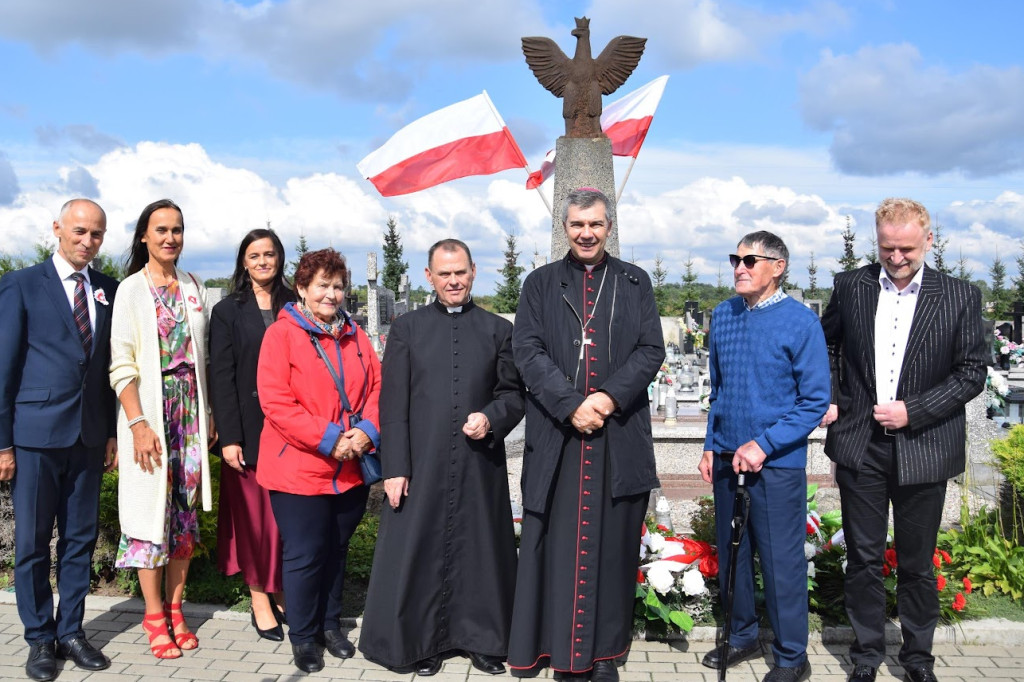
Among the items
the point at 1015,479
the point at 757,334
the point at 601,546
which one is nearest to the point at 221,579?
the point at 601,546

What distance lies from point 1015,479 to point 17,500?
213 inches

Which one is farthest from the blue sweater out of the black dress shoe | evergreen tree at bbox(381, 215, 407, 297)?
evergreen tree at bbox(381, 215, 407, 297)

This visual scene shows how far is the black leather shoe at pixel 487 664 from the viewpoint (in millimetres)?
3627

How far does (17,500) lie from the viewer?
362cm

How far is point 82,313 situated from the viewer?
12.2ft

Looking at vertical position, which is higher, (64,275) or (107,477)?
(64,275)

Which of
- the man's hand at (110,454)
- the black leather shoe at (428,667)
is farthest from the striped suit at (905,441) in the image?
the man's hand at (110,454)

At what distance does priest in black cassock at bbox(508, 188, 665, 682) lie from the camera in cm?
343

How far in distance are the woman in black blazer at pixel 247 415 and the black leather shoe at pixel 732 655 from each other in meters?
2.07

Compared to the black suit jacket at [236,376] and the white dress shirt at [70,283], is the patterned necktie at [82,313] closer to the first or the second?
the white dress shirt at [70,283]

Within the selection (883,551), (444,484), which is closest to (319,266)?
(444,484)

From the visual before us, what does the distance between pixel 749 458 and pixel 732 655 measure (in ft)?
3.25

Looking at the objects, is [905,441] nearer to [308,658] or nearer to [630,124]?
[308,658]

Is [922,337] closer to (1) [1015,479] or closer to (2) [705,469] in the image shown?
(2) [705,469]
